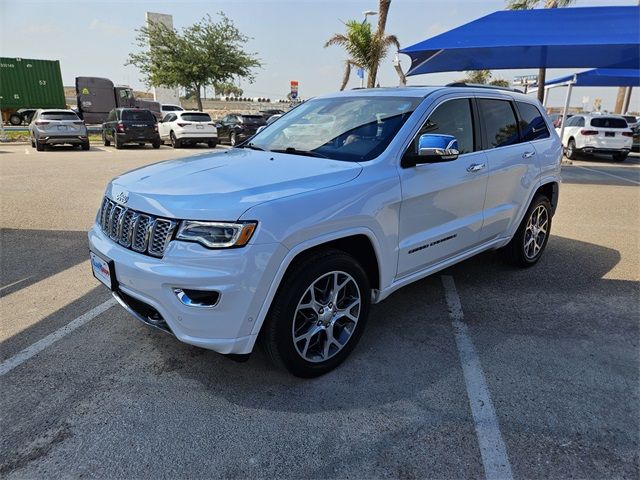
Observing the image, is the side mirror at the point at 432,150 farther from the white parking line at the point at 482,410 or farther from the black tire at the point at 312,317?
the white parking line at the point at 482,410

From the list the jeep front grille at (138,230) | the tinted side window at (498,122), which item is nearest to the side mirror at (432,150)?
the tinted side window at (498,122)

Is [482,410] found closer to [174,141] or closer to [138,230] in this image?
[138,230]

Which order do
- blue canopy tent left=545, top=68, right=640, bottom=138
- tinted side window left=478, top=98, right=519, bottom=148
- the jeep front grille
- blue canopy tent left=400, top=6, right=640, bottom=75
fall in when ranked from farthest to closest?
blue canopy tent left=545, top=68, right=640, bottom=138, blue canopy tent left=400, top=6, right=640, bottom=75, tinted side window left=478, top=98, right=519, bottom=148, the jeep front grille

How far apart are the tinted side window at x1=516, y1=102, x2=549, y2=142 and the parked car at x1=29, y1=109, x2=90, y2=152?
57.5 ft

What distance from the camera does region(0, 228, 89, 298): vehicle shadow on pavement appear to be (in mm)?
4598

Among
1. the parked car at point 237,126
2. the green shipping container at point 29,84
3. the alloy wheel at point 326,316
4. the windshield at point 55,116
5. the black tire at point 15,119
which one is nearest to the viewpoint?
the alloy wheel at point 326,316

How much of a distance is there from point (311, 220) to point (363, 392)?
1134mm

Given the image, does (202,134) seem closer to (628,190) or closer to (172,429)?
(628,190)

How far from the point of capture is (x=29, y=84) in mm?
29156

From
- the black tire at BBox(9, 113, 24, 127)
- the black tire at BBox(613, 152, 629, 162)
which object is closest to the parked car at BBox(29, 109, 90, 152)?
the black tire at BBox(9, 113, 24, 127)

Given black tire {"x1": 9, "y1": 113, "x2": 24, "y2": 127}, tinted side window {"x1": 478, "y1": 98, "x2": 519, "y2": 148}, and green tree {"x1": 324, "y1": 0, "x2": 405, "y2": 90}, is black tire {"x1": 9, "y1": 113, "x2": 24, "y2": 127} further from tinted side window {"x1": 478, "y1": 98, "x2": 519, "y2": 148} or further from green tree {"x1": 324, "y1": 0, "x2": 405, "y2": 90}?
tinted side window {"x1": 478, "y1": 98, "x2": 519, "y2": 148}

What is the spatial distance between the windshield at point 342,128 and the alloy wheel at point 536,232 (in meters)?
2.21

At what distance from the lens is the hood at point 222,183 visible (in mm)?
2506

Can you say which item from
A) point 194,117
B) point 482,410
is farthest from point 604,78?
point 482,410
